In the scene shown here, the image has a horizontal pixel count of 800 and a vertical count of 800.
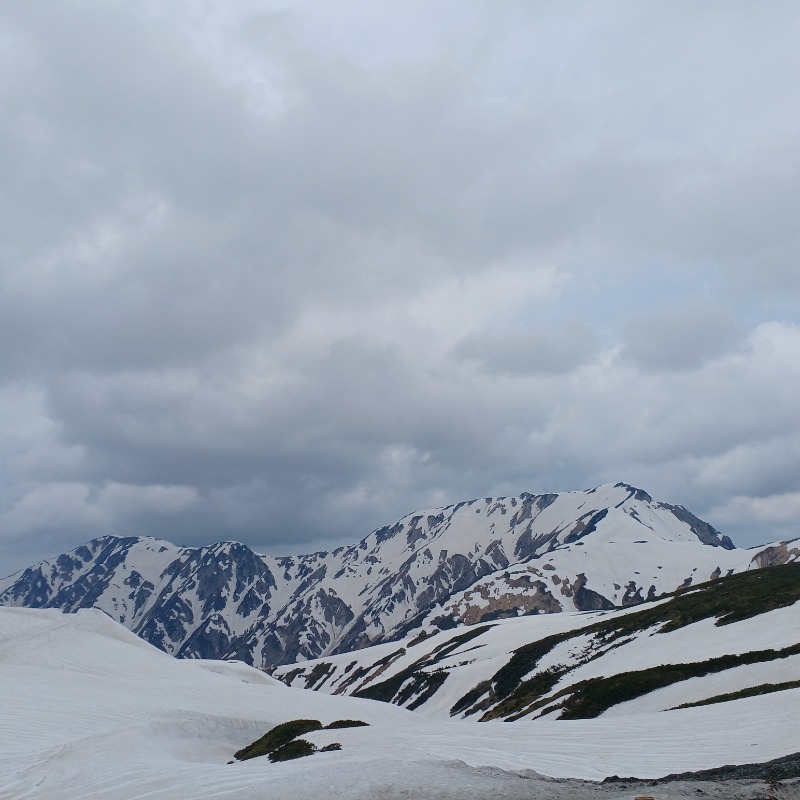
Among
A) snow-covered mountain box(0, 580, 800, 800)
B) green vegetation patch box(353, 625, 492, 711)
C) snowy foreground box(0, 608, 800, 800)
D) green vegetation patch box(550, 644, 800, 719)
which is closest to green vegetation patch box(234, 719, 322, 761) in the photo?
snow-covered mountain box(0, 580, 800, 800)

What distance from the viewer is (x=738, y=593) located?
7112cm

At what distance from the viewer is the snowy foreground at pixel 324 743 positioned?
15.4 meters

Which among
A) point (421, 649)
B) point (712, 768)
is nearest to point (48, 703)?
point (712, 768)

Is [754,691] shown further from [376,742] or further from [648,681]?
[376,742]

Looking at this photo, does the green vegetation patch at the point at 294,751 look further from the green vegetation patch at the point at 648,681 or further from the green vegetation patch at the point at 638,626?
the green vegetation patch at the point at 638,626

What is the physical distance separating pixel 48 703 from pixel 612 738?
Answer: 30.6 metres

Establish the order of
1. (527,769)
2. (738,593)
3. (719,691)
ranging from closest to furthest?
(527,769) < (719,691) < (738,593)

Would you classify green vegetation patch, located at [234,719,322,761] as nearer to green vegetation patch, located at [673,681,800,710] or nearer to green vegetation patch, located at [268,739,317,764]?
green vegetation patch, located at [268,739,317,764]

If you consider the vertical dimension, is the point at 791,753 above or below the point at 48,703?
below

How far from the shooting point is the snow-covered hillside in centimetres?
3884

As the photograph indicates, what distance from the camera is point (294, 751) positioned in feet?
82.0

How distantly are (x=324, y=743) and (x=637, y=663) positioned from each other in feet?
115

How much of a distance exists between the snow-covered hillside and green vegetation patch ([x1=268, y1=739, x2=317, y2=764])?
20922mm

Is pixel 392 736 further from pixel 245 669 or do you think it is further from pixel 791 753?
pixel 245 669
